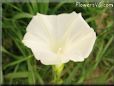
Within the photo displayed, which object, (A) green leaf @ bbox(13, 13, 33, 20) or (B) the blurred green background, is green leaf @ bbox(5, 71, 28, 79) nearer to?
(B) the blurred green background

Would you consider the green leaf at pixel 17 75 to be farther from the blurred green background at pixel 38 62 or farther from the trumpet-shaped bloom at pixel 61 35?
the trumpet-shaped bloom at pixel 61 35

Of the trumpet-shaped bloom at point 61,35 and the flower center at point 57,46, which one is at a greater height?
the trumpet-shaped bloom at point 61,35

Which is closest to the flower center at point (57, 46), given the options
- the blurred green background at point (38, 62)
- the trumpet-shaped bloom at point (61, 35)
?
the trumpet-shaped bloom at point (61, 35)

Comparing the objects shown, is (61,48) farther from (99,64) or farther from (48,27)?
(99,64)

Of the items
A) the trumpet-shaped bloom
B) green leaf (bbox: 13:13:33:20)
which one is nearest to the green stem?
the trumpet-shaped bloom

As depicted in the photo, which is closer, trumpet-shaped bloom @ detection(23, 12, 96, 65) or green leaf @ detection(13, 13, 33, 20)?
trumpet-shaped bloom @ detection(23, 12, 96, 65)

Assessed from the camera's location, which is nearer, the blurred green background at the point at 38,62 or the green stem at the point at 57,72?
the green stem at the point at 57,72

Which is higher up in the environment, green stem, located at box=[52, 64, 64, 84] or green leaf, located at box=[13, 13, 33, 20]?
green leaf, located at box=[13, 13, 33, 20]
